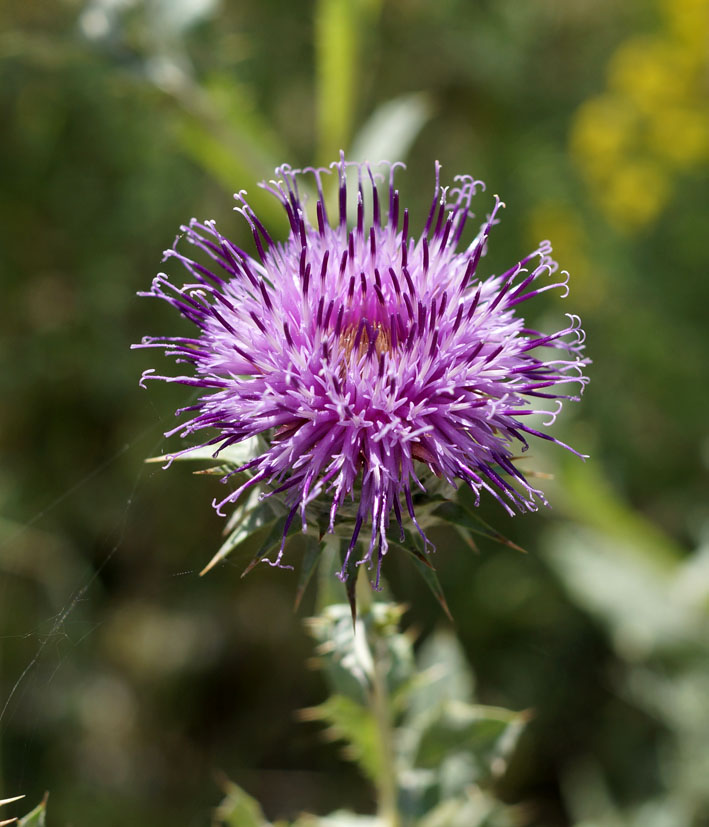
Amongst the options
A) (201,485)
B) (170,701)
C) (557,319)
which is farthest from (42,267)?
(557,319)

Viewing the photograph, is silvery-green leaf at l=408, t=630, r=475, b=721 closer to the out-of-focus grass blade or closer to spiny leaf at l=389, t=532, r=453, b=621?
spiny leaf at l=389, t=532, r=453, b=621

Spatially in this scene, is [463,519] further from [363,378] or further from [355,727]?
[355,727]

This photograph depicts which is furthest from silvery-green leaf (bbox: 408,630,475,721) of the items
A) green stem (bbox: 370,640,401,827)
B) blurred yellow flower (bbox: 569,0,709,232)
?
blurred yellow flower (bbox: 569,0,709,232)

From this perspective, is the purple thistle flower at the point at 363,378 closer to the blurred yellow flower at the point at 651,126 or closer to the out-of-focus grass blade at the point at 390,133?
the out-of-focus grass blade at the point at 390,133

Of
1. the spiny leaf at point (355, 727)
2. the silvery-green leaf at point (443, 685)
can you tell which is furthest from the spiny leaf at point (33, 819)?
the silvery-green leaf at point (443, 685)

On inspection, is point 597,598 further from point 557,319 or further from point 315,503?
point 315,503

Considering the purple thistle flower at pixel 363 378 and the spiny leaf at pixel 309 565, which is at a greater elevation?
the purple thistle flower at pixel 363 378
